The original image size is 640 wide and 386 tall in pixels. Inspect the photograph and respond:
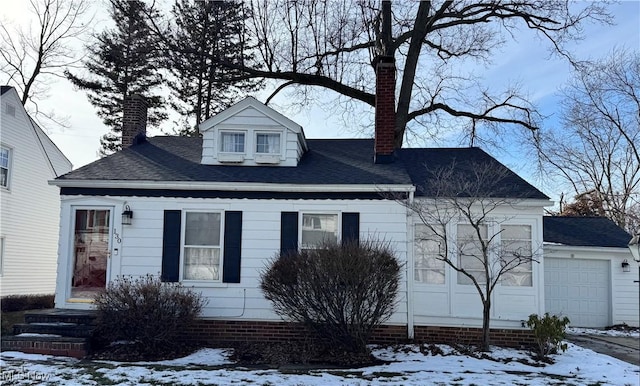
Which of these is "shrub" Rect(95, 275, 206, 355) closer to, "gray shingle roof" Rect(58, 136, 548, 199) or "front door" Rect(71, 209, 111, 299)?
"front door" Rect(71, 209, 111, 299)

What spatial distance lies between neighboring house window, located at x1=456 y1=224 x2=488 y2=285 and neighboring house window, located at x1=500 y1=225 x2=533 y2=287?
0.39 meters

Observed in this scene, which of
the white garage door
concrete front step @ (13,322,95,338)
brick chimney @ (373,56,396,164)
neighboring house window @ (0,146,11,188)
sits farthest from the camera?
neighboring house window @ (0,146,11,188)

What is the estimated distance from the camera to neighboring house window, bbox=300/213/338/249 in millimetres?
9922

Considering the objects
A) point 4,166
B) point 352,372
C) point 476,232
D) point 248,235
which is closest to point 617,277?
point 476,232

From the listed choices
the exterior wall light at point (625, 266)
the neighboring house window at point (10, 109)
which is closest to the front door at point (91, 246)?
the neighboring house window at point (10, 109)

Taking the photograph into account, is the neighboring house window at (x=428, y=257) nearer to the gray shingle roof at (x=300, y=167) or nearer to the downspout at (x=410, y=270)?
the downspout at (x=410, y=270)

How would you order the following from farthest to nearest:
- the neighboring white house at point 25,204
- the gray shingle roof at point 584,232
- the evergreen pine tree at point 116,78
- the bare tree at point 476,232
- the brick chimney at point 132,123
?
the evergreen pine tree at point 116,78 → the neighboring white house at point 25,204 → the gray shingle roof at point 584,232 → the brick chimney at point 132,123 → the bare tree at point 476,232

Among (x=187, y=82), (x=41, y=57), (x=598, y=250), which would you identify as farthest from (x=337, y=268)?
(x=41, y=57)

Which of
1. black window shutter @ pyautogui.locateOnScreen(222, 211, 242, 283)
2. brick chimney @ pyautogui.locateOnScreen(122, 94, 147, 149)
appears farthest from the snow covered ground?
brick chimney @ pyautogui.locateOnScreen(122, 94, 147, 149)

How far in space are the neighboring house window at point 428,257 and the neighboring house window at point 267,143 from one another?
3478mm

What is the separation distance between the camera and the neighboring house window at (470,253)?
32.6 feet

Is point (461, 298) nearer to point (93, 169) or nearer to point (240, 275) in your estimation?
point (240, 275)

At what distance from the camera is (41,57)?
22.3 metres

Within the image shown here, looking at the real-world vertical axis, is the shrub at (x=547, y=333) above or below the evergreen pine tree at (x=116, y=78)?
below
